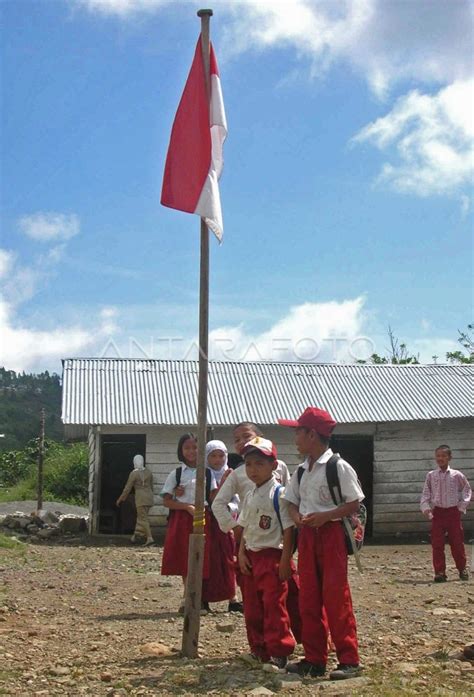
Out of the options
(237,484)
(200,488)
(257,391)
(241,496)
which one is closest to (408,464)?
(257,391)

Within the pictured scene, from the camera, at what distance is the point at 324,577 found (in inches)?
201

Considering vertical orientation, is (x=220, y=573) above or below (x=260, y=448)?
below

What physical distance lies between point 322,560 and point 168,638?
1918mm

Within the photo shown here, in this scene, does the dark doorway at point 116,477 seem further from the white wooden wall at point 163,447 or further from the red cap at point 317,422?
the red cap at point 317,422

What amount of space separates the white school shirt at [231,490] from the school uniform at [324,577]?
0.72 meters

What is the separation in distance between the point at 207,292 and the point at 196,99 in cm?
138

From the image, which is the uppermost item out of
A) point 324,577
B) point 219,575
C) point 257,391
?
point 257,391

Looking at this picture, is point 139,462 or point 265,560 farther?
point 139,462

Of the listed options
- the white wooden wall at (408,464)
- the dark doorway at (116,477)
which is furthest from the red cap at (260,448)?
the dark doorway at (116,477)

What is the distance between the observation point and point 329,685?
4816mm

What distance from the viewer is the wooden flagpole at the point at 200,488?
5.68m

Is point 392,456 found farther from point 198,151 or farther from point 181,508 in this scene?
point 198,151

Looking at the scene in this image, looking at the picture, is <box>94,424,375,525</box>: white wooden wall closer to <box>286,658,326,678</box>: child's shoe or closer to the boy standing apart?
the boy standing apart

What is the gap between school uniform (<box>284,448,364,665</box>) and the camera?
16.6 ft
